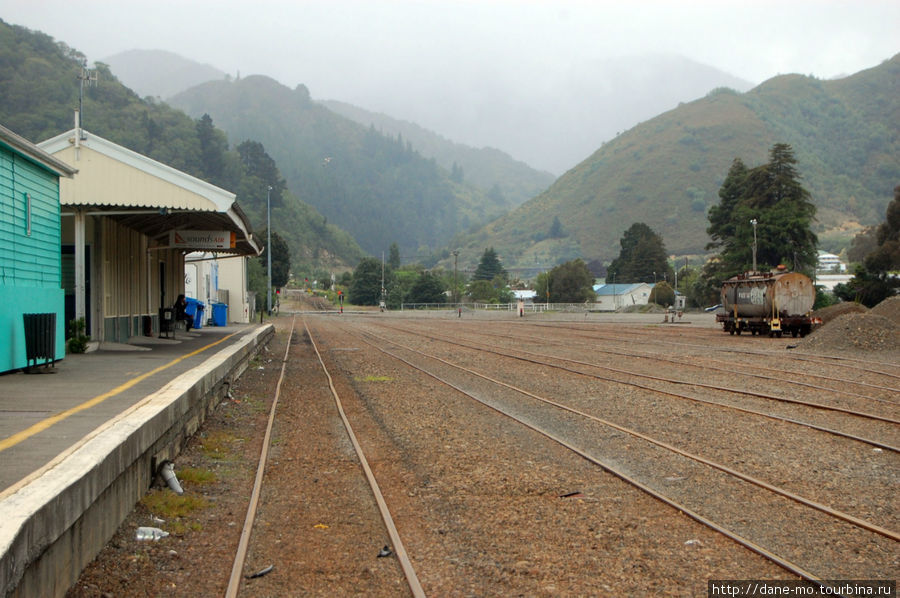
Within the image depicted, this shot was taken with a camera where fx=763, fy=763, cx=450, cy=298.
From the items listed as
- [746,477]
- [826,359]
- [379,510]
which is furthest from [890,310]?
[379,510]

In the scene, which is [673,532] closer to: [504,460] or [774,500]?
[774,500]

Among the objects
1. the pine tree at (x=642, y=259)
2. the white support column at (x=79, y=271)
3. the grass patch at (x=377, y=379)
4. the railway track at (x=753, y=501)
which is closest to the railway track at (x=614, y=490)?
the railway track at (x=753, y=501)

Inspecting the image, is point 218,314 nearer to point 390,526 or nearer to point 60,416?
point 60,416

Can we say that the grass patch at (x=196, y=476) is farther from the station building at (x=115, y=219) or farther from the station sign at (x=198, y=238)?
the station sign at (x=198, y=238)

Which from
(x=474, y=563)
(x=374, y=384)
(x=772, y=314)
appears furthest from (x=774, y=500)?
(x=772, y=314)

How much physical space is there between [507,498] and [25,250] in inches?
344

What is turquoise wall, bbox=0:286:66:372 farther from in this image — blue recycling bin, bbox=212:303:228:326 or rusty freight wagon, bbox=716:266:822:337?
rusty freight wagon, bbox=716:266:822:337

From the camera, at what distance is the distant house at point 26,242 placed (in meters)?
10.8

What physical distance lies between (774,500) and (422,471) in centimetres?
344

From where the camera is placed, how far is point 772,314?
33156 mm

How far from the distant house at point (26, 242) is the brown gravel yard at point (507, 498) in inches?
121

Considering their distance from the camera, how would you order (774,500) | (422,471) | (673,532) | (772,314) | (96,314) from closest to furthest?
(673,532), (774,500), (422,471), (96,314), (772,314)

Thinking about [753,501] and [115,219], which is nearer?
[753,501]

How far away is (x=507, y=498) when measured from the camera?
6.96m
